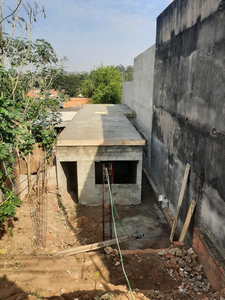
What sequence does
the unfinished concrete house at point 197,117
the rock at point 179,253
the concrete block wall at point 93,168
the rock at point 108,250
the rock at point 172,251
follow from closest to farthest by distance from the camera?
the unfinished concrete house at point 197,117 → the rock at point 179,253 → the rock at point 172,251 → the rock at point 108,250 → the concrete block wall at point 93,168

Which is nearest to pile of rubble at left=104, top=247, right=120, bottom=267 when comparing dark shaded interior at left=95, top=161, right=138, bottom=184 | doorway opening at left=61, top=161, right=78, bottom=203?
doorway opening at left=61, top=161, right=78, bottom=203

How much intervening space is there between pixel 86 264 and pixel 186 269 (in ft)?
9.04

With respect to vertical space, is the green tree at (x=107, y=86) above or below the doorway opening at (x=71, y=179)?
above

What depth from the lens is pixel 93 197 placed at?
35.1ft

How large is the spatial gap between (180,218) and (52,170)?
5662mm

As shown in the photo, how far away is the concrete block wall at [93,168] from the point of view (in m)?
10.0

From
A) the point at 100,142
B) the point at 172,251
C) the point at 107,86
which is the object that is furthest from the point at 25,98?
the point at 107,86

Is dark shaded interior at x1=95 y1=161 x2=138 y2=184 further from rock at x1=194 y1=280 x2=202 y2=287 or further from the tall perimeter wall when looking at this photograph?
rock at x1=194 y1=280 x2=202 y2=287

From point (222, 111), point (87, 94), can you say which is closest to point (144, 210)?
point (222, 111)

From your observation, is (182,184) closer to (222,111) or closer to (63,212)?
(222,111)

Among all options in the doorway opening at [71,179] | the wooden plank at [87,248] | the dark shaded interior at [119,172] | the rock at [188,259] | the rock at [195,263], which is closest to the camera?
the rock at [195,263]

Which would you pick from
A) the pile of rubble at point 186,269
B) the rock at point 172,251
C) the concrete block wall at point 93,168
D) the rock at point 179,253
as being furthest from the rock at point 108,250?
the concrete block wall at point 93,168

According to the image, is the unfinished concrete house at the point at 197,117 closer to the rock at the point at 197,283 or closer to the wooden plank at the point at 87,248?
the rock at the point at 197,283

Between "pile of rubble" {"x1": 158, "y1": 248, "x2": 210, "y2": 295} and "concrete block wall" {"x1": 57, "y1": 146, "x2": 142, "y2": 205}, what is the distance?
4.07 metres
